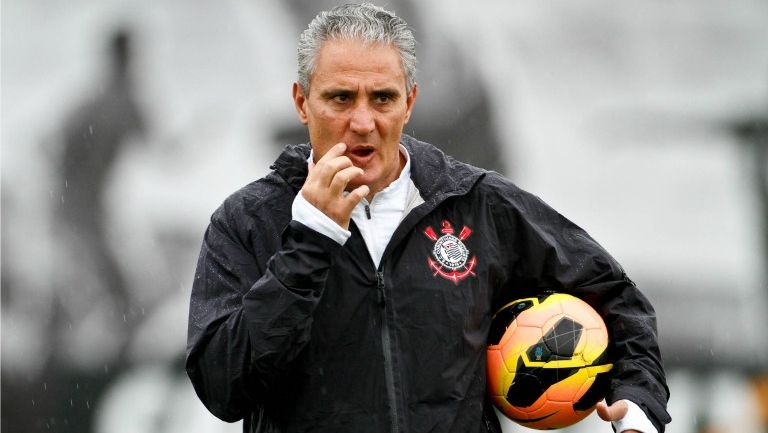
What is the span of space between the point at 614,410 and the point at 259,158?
3.72 metres

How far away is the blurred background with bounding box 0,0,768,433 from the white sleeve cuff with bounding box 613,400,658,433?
334cm

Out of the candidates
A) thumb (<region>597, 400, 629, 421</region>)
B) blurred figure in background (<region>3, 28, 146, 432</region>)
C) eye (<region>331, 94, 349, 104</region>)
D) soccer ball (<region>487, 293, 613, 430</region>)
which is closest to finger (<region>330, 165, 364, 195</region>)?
eye (<region>331, 94, 349, 104</region>)

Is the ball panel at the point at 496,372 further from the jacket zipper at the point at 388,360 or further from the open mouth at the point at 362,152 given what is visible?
the open mouth at the point at 362,152

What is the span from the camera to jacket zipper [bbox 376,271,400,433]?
9.39 feet

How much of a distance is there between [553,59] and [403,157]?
3.49 m

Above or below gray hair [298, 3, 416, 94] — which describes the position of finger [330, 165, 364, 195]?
below

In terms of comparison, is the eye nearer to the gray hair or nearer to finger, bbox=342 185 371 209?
the gray hair

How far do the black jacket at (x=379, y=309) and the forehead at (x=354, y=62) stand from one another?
261 mm

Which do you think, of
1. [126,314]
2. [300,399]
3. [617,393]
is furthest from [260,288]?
[126,314]

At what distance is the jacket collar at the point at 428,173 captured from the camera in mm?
3104

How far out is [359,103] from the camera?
117 inches

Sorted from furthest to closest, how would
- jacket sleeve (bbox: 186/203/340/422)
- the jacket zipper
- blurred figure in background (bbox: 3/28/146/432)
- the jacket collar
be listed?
1. blurred figure in background (bbox: 3/28/146/432)
2. the jacket collar
3. the jacket zipper
4. jacket sleeve (bbox: 186/203/340/422)

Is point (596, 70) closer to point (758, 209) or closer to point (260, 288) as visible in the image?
point (758, 209)

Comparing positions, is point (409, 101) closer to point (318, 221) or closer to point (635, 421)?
point (318, 221)
